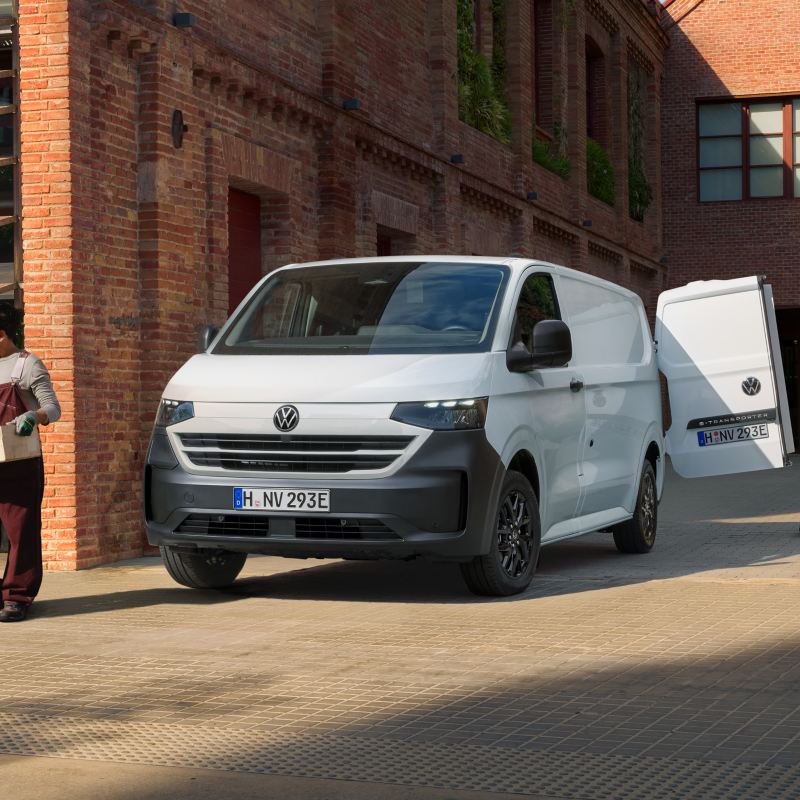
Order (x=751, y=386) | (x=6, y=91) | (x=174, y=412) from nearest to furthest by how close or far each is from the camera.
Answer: (x=174, y=412) → (x=6, y=91) → (x=751, y=386)

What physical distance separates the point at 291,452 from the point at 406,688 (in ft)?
8.00

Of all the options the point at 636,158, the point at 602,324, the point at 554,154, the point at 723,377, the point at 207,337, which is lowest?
the point at 723,377

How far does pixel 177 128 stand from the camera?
41.3 feet

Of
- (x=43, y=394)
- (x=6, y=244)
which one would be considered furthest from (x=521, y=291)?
Answer: (x=6, y=244)

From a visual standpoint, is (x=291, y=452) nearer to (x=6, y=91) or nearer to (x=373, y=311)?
(x=373, y=311)

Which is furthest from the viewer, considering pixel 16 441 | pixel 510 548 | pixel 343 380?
pixel 510 548

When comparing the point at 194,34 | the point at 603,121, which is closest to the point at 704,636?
the point at 194,34

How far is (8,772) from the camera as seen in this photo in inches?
194

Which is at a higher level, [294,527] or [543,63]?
[543,63]

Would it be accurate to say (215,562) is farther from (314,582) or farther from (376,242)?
(376,242)

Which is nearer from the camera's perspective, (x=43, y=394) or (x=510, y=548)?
(x=43, y=394)

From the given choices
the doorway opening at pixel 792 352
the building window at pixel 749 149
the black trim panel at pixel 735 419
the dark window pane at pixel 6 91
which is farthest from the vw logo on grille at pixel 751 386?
the doorway opening at pixel 792 352

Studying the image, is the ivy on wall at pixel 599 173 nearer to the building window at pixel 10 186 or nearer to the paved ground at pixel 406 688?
the building window at pixel 10 186

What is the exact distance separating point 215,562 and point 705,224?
2651 cm
